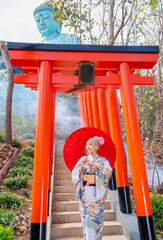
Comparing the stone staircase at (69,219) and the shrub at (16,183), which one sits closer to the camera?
the stone staircase at (69,219)

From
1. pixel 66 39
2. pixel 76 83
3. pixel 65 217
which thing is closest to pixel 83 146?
pixel 76 83

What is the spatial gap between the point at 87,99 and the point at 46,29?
7516 mm

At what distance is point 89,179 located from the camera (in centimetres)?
327

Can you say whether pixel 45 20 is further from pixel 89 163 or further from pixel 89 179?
pixel 89 179

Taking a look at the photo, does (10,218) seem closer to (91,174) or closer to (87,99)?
(91,174)

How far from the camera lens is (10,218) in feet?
14.0

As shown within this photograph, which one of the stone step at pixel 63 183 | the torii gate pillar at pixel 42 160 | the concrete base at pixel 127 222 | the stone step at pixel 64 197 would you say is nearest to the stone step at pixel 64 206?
the stone step at pixel 64 197

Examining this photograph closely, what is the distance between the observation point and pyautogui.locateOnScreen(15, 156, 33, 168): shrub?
8.30 meters

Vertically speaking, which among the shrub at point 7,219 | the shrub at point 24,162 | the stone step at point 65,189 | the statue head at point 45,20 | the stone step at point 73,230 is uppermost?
the statue head at point 45,20

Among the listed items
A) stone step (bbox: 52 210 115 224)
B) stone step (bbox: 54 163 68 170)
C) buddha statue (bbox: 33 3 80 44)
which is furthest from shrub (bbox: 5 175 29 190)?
buddha statue (bbox: 33 3 80 44)

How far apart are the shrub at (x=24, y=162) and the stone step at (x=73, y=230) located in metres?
4.20

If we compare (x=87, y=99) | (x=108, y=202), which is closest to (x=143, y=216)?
(x=108, y=202)

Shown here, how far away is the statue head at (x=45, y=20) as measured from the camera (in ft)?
38.1

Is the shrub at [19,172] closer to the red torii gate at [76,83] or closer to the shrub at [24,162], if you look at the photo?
the shrub at [24,162]
